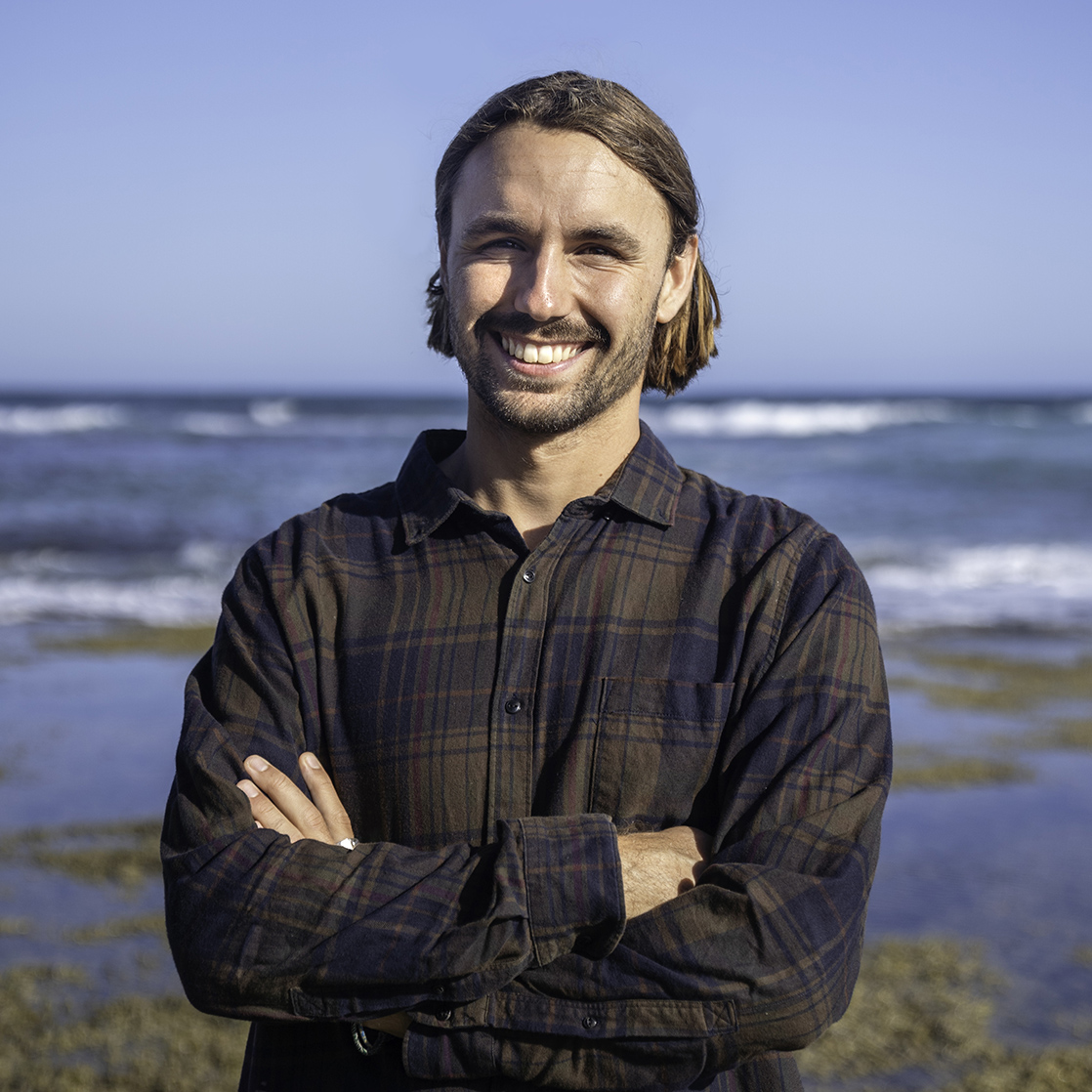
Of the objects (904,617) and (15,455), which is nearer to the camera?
(904,617)

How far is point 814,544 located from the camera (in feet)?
6.72

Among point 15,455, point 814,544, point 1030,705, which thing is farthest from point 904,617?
point 15,455

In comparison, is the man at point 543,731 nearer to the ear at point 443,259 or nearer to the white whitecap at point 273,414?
the ear at point 443,259

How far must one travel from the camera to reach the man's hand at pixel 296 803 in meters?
1.90

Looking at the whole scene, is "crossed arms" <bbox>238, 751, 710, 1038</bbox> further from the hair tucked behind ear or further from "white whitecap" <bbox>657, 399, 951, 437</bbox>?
"white whitecap" <bbox>657, 399, 951, 437</bbox>

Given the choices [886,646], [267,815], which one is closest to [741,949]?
[267,815]

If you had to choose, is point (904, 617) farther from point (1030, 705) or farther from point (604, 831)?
point (604, 831)

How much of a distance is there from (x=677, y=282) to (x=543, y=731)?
3.09 feet

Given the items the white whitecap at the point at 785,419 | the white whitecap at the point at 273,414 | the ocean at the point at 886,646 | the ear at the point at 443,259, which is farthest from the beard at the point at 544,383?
the white whitecap at the point at 273,414

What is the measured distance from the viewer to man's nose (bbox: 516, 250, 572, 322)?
199 centimetres

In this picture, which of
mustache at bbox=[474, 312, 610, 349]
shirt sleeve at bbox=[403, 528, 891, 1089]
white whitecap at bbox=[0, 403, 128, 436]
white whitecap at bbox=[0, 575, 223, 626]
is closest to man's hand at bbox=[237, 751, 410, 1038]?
shirt sleeve at bbox=[403, 528, 891, 1089]

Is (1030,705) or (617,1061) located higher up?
(617,1061)

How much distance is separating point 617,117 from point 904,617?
9.93 meters

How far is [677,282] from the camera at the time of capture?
2305 millimetres
